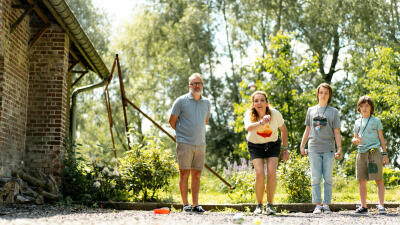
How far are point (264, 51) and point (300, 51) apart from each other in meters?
1.58

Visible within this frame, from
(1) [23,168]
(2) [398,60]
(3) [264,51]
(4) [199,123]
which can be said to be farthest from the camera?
(3) [264,51]

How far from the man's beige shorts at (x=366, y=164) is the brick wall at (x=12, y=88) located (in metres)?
4.63

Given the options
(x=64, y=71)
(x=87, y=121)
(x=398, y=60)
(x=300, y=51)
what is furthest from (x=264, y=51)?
(x=64, y=71)

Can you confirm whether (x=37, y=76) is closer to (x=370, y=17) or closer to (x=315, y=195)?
(x=315, y=195)

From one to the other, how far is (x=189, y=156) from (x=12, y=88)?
2.77 meters

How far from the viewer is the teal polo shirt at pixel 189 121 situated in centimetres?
573

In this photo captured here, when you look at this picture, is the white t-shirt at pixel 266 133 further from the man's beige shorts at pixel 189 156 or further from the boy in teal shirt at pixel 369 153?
the boy in teal shirt at pixel 369 153

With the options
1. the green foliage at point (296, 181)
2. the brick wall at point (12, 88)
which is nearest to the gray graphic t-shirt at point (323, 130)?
the green foliage at point (296, 181)

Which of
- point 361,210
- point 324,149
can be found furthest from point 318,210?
point 324,149

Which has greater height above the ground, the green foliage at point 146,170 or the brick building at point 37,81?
the brick building at point 37,81

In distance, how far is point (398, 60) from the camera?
16.0 m

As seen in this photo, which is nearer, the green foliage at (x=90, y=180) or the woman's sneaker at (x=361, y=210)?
the woman's sneaker at (x=361, y=210)

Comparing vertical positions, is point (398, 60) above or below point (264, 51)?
below

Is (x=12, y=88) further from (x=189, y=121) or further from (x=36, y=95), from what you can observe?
(x=189, y=121)
